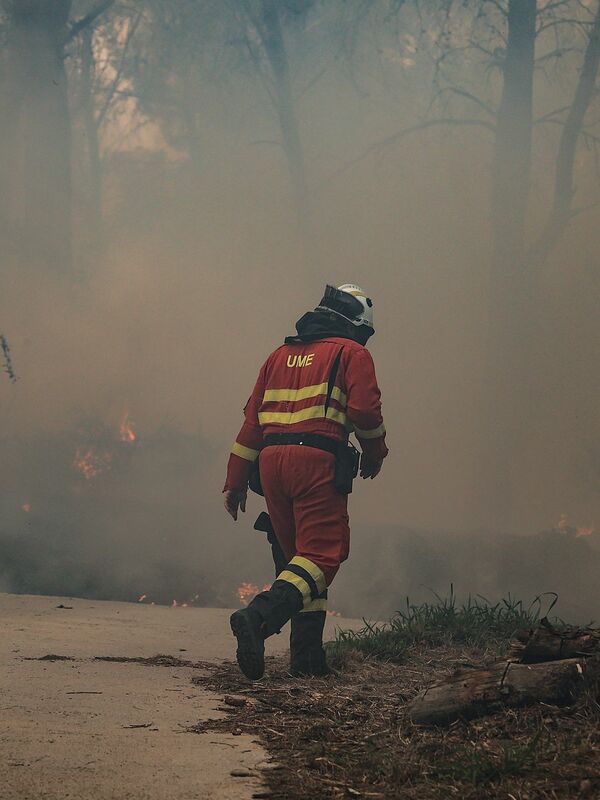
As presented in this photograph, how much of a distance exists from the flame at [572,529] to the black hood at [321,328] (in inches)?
265

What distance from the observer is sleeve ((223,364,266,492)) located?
4957 mm

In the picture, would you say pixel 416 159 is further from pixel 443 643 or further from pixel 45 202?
pixel 443 643

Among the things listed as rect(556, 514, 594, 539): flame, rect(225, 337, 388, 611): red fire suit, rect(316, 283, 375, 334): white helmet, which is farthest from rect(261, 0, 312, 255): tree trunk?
rect(225, 337, 388, 611): red fire suit

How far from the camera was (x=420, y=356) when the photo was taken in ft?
44.1

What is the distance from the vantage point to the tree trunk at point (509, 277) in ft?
42.2

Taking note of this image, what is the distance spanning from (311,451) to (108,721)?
1.75 meters

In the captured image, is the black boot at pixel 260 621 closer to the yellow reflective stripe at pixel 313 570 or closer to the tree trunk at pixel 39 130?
the yellow reflective stripe at pixel 313 570

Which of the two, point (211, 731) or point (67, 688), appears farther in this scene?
point (67, 688)

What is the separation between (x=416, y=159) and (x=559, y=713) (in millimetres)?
12284

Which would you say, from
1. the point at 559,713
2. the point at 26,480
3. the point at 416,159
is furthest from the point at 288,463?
the point at 416,159

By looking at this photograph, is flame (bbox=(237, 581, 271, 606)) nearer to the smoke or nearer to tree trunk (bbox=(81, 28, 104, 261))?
the smoke

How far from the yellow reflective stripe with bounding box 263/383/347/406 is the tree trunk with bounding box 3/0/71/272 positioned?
9585 millimetres

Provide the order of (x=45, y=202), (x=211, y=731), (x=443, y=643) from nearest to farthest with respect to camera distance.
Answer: (x=211, y=731), (x=443, y=643), (x=45, y=202)

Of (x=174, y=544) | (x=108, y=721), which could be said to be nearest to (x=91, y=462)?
(x=174, y=544)
